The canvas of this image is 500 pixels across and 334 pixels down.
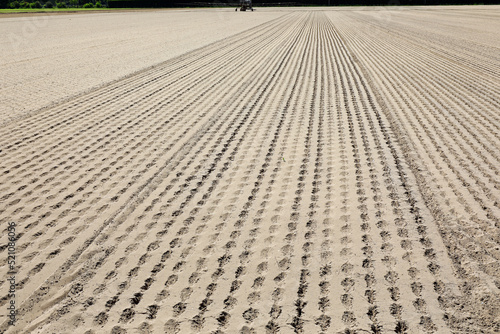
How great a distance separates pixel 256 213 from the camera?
3.76 metres

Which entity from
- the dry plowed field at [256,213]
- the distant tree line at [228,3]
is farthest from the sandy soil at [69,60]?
the distant tree line at [228,3]

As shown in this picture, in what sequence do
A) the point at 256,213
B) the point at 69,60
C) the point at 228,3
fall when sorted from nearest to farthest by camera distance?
1. the point at 256,213
2. the point at 69,60
3. the point at 228,3

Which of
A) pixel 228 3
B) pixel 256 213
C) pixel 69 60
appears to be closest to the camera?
pixel 256 213

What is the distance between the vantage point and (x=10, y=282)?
2.94 meters

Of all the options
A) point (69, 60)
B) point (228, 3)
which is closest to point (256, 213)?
point (69, 60)

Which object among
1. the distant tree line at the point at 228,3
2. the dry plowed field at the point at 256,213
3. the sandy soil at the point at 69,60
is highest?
the distant tree line at the point at 228,3

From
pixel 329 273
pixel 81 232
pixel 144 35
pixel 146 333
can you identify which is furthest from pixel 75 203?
pixel 144 35

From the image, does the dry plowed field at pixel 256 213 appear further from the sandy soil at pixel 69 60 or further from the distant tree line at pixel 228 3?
the distant tree line at pixel 228 3

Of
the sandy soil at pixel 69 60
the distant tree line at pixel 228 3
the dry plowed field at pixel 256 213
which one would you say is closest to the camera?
the dry plowed field at pixel 256 213

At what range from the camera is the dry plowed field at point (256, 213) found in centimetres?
265

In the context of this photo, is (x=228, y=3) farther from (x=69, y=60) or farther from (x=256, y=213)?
(x=256, y=213)

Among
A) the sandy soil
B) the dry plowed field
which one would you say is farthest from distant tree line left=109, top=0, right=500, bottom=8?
the dry plowed field

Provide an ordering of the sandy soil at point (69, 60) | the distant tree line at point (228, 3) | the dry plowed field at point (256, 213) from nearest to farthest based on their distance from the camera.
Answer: the dry plowed field at point (256, 213) → the sandy soil at point (69, 60) → the distant tree line at point (228, 3)

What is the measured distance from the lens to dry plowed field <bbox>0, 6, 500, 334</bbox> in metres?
2.65
